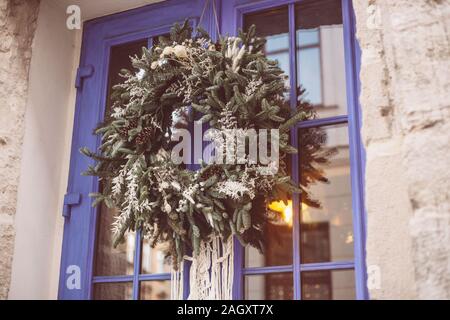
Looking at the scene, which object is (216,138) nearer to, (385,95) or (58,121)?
(385,95)

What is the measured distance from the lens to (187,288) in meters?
2.65

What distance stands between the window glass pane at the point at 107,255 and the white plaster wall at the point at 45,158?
0.22m

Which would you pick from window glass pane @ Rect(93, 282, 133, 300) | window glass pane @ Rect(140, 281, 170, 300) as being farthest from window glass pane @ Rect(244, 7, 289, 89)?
window glass pane @ Rect(140, 281, 170, 300)

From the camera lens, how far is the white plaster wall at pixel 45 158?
2.93 metres

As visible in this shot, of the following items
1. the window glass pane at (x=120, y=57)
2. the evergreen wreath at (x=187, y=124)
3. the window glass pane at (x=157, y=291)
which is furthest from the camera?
the window glass pane at (x=157, y=291)

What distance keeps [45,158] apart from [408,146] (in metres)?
1.91

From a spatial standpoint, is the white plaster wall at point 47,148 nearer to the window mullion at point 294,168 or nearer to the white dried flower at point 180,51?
the white dried flower at point 180,51

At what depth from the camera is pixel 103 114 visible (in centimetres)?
318

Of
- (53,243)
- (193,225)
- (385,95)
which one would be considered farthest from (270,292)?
(385,95)

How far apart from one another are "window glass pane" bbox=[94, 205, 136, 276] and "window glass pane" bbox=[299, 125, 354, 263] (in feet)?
3.00

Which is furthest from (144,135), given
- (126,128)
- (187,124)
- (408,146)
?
(408,146)

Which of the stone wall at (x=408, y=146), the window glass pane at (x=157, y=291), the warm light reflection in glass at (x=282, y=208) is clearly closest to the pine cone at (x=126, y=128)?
the warm light reflection in glass at (x=282, y=208)

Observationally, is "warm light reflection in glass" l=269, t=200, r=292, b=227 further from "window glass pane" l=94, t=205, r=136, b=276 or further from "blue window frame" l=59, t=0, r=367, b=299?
"window glass pane" l=94, t=205, r=136, b=276

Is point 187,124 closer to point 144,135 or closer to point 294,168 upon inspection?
point 144,135
